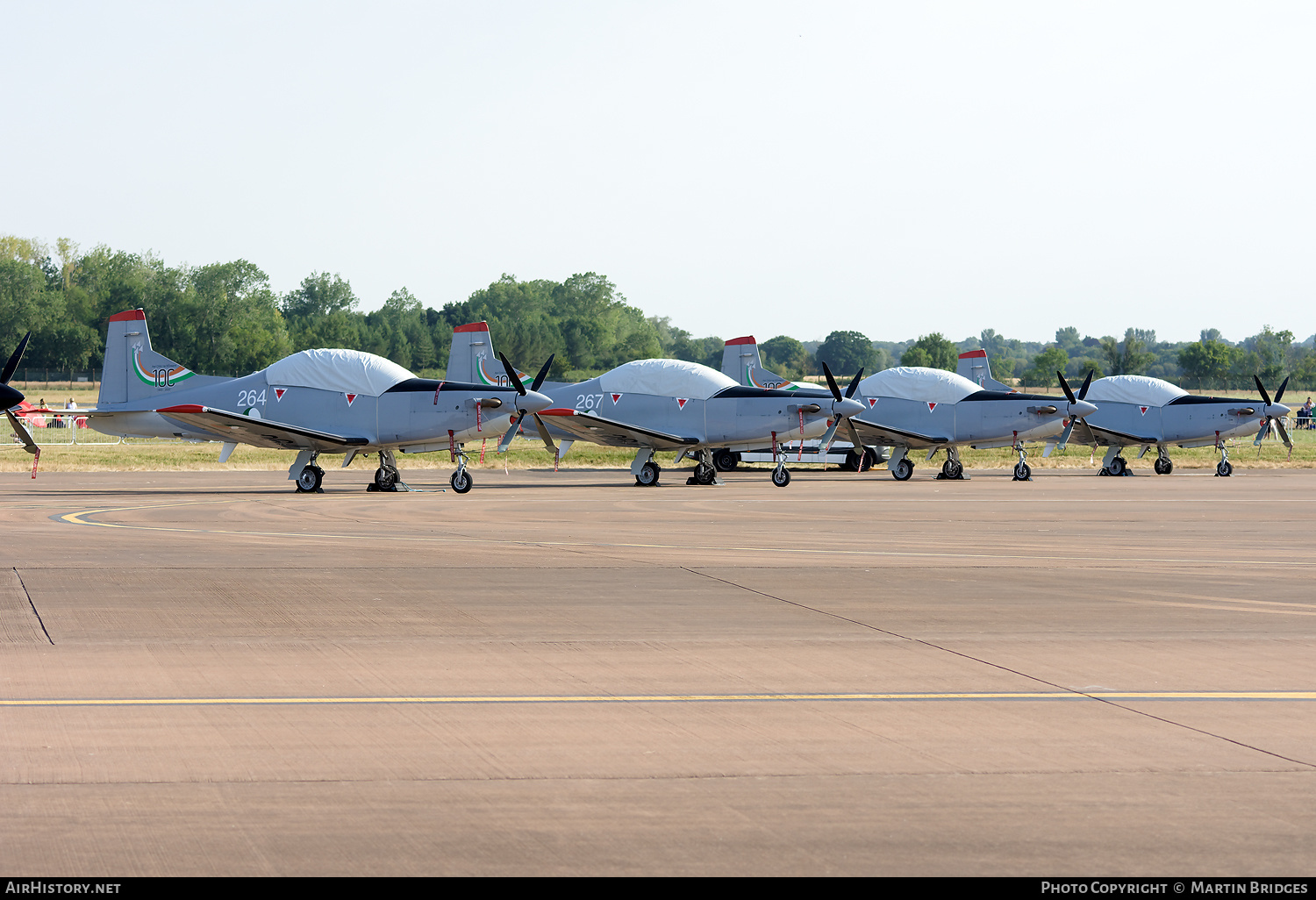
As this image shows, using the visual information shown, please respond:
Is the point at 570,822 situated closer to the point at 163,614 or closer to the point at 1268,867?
the point at 1268,867

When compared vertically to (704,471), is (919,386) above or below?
above

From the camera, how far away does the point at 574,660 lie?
379 inches

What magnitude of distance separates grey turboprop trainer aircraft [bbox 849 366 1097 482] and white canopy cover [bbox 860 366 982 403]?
0.03m

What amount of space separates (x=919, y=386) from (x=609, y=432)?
11536 mm

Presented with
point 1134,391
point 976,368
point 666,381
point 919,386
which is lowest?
point 666,381

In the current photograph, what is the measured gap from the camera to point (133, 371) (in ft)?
111

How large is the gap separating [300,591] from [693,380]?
24349mm

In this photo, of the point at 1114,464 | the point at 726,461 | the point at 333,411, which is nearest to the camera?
the point at 333,411

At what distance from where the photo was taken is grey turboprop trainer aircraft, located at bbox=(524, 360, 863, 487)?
119 feet

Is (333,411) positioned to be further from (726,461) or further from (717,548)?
(726,461)

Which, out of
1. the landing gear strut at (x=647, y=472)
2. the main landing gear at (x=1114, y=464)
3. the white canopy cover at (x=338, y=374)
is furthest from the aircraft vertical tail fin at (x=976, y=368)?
the white canopy cover at (x=338, y=374)

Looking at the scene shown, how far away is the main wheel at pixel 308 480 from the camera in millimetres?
31328

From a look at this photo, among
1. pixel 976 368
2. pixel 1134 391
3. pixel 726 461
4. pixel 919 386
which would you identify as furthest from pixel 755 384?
pixel 1134 391

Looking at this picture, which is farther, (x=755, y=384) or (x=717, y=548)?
(x=755, y=384)
